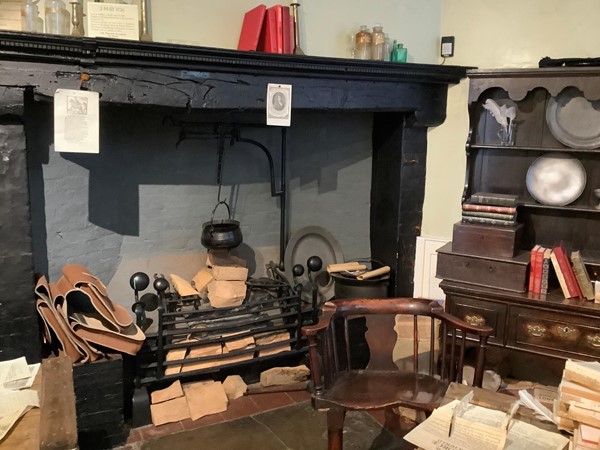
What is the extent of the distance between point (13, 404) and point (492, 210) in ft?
7.45

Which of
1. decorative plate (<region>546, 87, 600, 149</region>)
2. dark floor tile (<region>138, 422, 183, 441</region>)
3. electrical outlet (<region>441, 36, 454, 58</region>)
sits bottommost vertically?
dark floor tile (<region>138, 422, 183, 441</region>)

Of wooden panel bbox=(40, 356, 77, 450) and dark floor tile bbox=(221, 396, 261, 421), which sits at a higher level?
wooden panel bbox=(40, 356, 77, 450)

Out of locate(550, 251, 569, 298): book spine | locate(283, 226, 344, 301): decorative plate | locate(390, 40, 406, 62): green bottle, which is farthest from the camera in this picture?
locate(283, 226, 344, 301): decorative plate

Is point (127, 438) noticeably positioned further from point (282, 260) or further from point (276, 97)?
point (276, 97)

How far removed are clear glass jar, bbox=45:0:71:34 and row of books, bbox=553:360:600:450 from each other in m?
2.22

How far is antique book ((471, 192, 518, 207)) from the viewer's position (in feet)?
9.32

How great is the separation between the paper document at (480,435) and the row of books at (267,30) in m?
1.86

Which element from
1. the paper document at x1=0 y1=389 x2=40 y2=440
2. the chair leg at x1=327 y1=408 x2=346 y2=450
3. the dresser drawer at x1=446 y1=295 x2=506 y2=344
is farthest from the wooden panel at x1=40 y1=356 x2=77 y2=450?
the dresser drawer at x1=446 y1=295 x2=506 y2=344

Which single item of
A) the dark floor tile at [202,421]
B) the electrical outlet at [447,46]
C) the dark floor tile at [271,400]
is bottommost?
the dark floor tile at [202,421]

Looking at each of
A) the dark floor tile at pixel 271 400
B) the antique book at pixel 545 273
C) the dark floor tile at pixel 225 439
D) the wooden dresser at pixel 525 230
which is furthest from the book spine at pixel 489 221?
the dark floor tile at pixel 225 439

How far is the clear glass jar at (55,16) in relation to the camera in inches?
88.3

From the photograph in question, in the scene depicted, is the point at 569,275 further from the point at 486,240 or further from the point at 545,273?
the point at 486,240

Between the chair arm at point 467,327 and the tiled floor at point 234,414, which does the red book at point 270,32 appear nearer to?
the chair arm at point 467,327

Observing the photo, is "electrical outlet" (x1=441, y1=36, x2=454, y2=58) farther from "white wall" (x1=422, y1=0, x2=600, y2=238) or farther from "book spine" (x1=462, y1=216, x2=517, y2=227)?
"book spine" (x1=462, y1=216, x2=517, y2=227)
